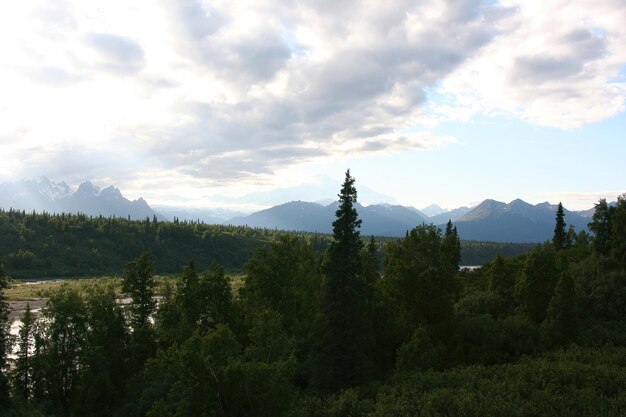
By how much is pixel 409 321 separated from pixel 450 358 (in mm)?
5430

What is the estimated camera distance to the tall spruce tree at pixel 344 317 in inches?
Result: 1518

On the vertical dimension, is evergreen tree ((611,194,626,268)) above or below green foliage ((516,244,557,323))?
above

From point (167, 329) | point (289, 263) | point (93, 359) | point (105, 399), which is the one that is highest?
point (289, 263)

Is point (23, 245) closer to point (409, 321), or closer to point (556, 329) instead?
point (409, 321)

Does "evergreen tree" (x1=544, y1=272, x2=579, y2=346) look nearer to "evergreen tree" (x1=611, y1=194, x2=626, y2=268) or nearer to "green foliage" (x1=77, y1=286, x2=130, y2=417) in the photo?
"evergreen tree" (x1=611, y1=194, x2=626, y2=268)

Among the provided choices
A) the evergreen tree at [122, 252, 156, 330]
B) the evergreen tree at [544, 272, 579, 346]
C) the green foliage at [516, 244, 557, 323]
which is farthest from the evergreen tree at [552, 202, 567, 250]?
the evergreen tree at [122, 252, 156, 330]

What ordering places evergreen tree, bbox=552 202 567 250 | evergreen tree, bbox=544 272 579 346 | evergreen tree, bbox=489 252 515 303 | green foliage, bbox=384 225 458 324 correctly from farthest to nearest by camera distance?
evergreen tree, bbox=552 202 567 250 → evergreen tree, bbox=489 252 515 303 → green foliage, bbox=384 225 458 324 → evergreen tree, bbox=544 272 579 346

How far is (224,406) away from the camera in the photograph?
22.2 metres

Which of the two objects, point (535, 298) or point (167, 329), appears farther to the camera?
point (535, 298)

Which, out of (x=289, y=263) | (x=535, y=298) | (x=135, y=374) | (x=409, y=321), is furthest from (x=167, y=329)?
(x=535, y=298)

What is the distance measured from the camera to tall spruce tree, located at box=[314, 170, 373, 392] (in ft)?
127

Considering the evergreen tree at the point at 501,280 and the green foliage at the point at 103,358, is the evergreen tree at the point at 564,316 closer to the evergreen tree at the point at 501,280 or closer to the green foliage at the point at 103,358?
the evergreen tree at the point at 501,280

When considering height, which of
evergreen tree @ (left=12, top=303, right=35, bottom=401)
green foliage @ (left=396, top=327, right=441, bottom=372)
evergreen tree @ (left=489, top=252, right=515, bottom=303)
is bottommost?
evergreen tree @ (left=12, top=303, right=35, bottom=401)

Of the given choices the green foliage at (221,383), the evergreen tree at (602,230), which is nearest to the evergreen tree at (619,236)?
the evergreen tree at (602,230)
